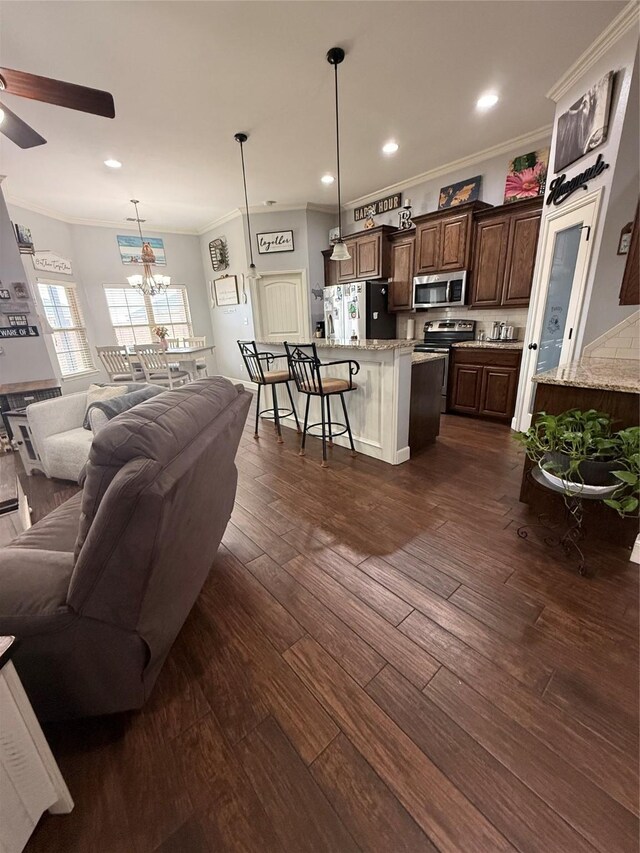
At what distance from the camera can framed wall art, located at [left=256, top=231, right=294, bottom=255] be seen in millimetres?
5605

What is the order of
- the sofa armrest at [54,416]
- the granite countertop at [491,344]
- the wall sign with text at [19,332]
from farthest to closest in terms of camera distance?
the wall sign with text at [19,332]
the granite countertop at [491,344]
the sofa armrest at [54,416]

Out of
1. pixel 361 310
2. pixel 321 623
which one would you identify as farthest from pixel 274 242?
pixel 321 623

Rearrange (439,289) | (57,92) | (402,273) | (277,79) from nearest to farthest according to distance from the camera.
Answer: (57,92), (277,79), (439,289), (402,273)

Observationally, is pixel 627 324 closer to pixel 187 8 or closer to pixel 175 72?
pixel 187 8

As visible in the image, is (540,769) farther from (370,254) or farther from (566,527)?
(370,254)

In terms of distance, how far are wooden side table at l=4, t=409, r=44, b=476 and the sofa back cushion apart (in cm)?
256

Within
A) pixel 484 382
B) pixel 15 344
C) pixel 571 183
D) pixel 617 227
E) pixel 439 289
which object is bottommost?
pixel 484 382

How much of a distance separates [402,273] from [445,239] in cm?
74

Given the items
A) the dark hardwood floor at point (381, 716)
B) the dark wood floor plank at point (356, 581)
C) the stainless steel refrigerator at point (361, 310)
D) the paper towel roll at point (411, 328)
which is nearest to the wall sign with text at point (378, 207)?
the stainless steel refrigerator at point (361, 310)

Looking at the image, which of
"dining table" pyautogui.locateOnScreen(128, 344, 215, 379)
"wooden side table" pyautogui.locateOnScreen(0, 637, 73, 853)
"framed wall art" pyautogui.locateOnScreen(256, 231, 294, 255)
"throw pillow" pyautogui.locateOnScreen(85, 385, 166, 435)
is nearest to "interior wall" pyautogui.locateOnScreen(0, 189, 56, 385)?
"dining table" pyautogui.locateOnScreen(128, 344, 215, 379)

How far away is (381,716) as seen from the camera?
1171 millimetres

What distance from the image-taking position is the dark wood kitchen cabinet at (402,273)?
4679 mm

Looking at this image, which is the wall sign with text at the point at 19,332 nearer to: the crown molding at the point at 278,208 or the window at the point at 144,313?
the window at the point at 144,313

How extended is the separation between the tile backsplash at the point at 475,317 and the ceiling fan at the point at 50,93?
13.2ft
